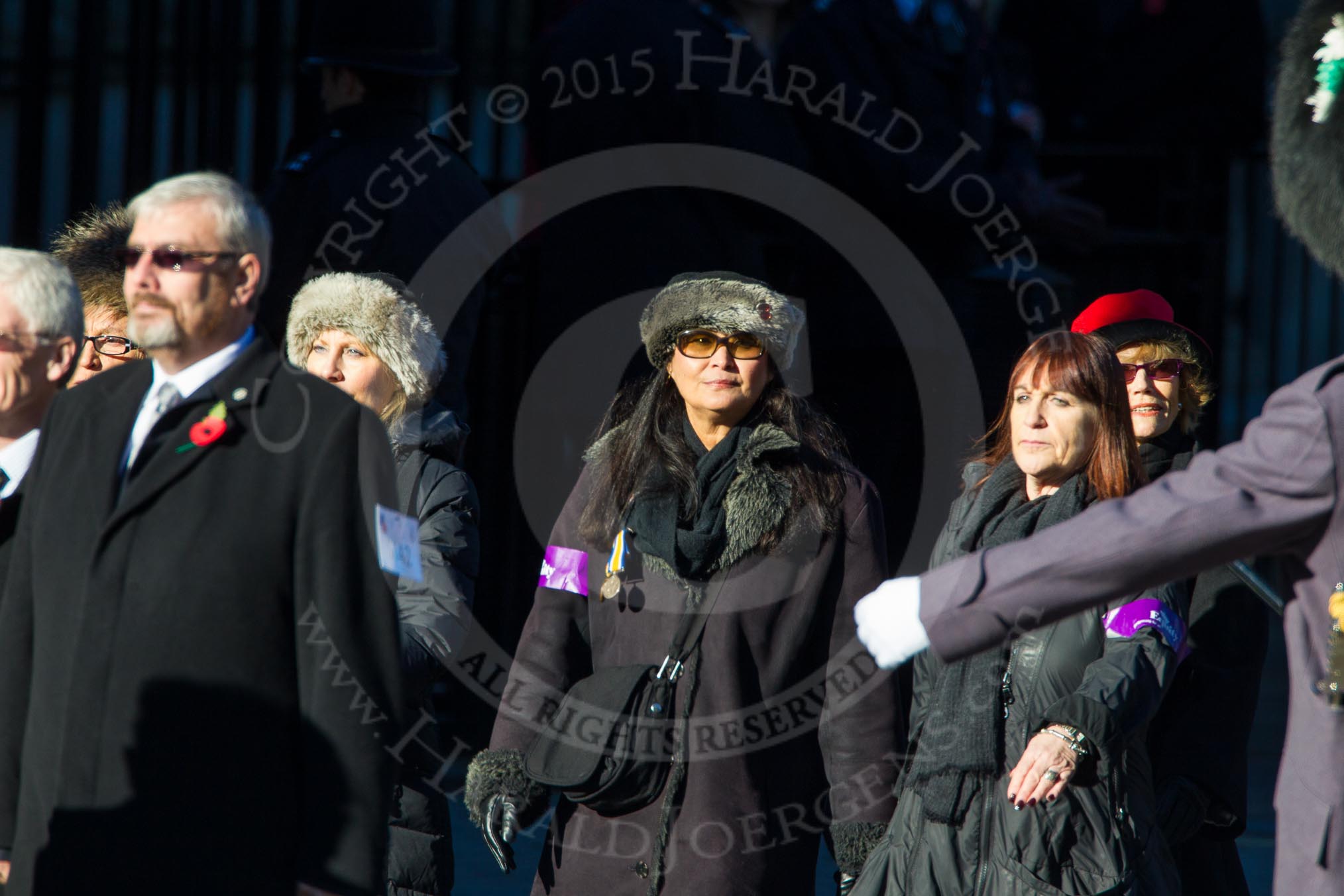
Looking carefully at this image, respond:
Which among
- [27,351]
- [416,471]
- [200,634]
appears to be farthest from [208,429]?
[416,471]

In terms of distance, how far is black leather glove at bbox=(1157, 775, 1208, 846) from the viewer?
12.7 feet

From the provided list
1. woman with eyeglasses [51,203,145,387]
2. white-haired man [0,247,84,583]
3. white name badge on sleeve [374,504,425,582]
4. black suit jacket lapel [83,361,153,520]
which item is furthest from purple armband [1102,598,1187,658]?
woman with eyeglasses [51,203,145,387]

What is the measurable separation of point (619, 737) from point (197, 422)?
119cm

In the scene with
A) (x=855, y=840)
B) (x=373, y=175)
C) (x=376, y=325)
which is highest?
(x=373, y=175)

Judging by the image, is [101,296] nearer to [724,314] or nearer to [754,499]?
[724,314]

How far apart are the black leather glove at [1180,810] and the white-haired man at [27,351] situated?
7.58 ft

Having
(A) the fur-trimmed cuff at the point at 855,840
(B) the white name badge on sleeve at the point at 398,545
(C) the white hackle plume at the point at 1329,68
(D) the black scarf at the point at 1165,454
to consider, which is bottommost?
(A) the fur-trimmed cuff at the point at 855,840

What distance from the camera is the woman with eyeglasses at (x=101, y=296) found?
14.0 feet

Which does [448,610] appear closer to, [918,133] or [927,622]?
[927,622]

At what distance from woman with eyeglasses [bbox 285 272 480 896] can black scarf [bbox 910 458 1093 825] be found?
99cm

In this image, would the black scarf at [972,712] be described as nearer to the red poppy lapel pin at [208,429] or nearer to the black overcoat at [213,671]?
the black overcoat at [213,671]

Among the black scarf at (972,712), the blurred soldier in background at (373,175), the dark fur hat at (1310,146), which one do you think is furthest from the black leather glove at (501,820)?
the dark fur hat at (1310,146)

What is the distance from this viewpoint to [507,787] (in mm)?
3785

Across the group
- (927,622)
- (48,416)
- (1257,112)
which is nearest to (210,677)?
(48,416)
